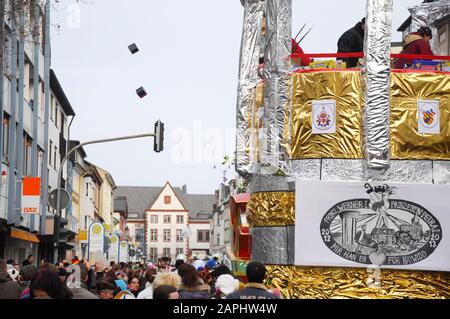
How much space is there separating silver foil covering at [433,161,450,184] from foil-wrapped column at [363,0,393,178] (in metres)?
0.72

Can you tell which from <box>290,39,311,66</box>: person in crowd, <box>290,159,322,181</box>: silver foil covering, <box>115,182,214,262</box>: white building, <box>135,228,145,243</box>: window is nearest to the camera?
<box>290,159,322,181</box>: silver foil covering

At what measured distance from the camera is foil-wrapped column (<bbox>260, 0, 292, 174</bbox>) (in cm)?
1459

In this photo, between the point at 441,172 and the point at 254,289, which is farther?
the point at 441,172

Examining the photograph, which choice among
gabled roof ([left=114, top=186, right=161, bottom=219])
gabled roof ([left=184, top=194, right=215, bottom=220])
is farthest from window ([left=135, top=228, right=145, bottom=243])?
gabled roof ([left=184, top=194, right=215, bottom=220])

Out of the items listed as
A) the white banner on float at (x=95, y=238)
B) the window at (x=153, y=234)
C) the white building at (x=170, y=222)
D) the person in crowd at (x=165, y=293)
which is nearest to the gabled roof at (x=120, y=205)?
the white building at (x=170, y=222)

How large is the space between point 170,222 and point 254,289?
15482cm

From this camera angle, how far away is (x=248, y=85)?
15.6 m

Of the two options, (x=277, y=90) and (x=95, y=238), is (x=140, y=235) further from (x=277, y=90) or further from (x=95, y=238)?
(x=277, y=90)

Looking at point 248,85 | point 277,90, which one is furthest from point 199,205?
point 277,90

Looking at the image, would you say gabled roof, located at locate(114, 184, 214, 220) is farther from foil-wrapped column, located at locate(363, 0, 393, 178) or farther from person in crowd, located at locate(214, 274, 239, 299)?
person in crowd, located at locate(214, 274, 239, 299)

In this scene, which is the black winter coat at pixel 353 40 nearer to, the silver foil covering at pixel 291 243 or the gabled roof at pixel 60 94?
the silver foil covering at pixel 291 243

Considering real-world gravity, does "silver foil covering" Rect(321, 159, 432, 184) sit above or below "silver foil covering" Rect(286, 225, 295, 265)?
above

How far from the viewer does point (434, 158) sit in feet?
47.3
